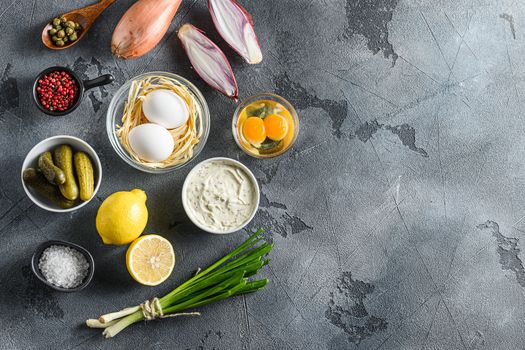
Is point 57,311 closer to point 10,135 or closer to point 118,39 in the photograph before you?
point 10,135

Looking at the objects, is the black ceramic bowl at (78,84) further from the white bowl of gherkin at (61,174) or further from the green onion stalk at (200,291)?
the green onion stalk at (200,291)

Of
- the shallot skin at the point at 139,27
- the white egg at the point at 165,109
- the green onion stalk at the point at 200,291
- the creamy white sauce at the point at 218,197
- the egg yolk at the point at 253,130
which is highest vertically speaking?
the shallot skin at the point at 139,27

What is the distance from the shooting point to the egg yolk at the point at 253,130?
2109mm

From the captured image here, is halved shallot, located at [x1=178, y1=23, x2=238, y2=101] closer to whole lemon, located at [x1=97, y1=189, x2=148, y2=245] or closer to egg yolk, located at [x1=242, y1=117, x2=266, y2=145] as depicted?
egg yolk, located at [x1=242, y1=117, x2=266, y2=145]

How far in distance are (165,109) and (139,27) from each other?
0.30 metres

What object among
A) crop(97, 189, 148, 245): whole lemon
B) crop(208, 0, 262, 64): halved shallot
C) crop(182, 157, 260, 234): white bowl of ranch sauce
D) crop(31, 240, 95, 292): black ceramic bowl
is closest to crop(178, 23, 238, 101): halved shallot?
crop(208, 0, 262, 64): halved shallot

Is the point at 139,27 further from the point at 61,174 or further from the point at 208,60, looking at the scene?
the point at 61,174

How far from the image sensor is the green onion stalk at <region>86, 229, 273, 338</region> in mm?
2039

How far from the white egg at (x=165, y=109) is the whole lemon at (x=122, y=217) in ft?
0.81

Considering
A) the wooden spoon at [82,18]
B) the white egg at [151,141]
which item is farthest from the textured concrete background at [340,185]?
the white egg at [151,141]

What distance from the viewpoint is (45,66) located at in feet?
6.89

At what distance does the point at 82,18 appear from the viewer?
2090 millimetres

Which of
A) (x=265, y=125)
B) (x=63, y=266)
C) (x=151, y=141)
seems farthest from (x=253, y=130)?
(x=63, y=266)

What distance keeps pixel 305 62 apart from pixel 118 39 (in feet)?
2.14
